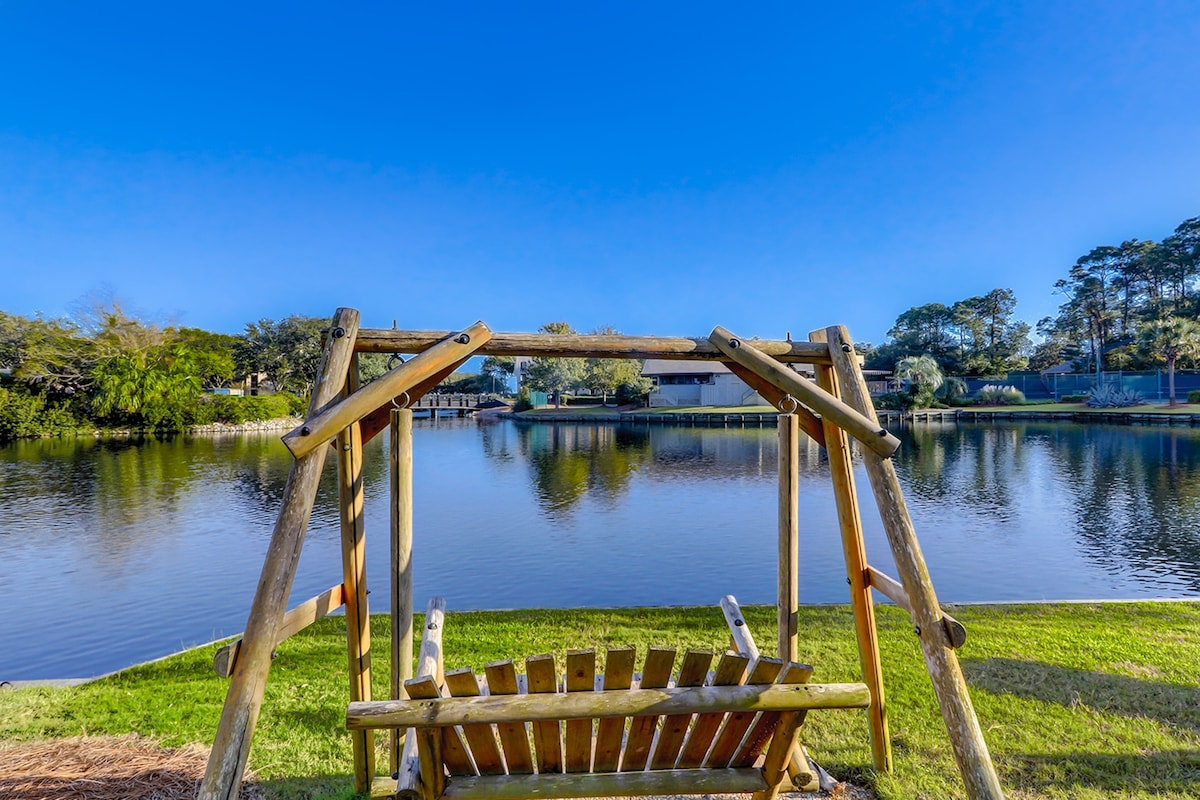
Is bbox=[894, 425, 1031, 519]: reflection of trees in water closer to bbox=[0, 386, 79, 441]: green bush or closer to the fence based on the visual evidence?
the fence

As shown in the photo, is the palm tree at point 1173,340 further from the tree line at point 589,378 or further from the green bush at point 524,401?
the green bush at point 524,401

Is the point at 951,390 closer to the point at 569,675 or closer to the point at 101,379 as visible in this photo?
the point at 569,675

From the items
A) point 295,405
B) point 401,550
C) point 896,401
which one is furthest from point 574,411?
point 401,550

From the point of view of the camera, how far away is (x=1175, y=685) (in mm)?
4375

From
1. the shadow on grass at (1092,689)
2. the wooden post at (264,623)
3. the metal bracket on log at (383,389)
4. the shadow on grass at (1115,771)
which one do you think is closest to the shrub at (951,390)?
the shadow on grass at (1092,689)

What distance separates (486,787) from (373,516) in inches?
557

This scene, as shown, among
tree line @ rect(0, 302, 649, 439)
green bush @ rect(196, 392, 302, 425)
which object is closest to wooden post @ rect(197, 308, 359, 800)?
tree line @ rect(0, 302, 649, 439)

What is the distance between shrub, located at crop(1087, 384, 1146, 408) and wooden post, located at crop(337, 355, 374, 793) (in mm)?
54174

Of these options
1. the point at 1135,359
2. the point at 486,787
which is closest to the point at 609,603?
the point at 486,787

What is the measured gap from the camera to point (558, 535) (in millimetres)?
13297

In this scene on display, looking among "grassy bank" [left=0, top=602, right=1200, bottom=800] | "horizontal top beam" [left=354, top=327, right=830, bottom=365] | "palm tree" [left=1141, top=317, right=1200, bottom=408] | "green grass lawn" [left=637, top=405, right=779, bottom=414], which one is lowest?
"grassy bank" [left=0, top=602, right=1200, bottom=800]

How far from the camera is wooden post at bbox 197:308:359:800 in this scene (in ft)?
7.14

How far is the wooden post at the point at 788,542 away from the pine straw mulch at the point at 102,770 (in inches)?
119

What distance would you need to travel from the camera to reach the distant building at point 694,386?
175 ft
